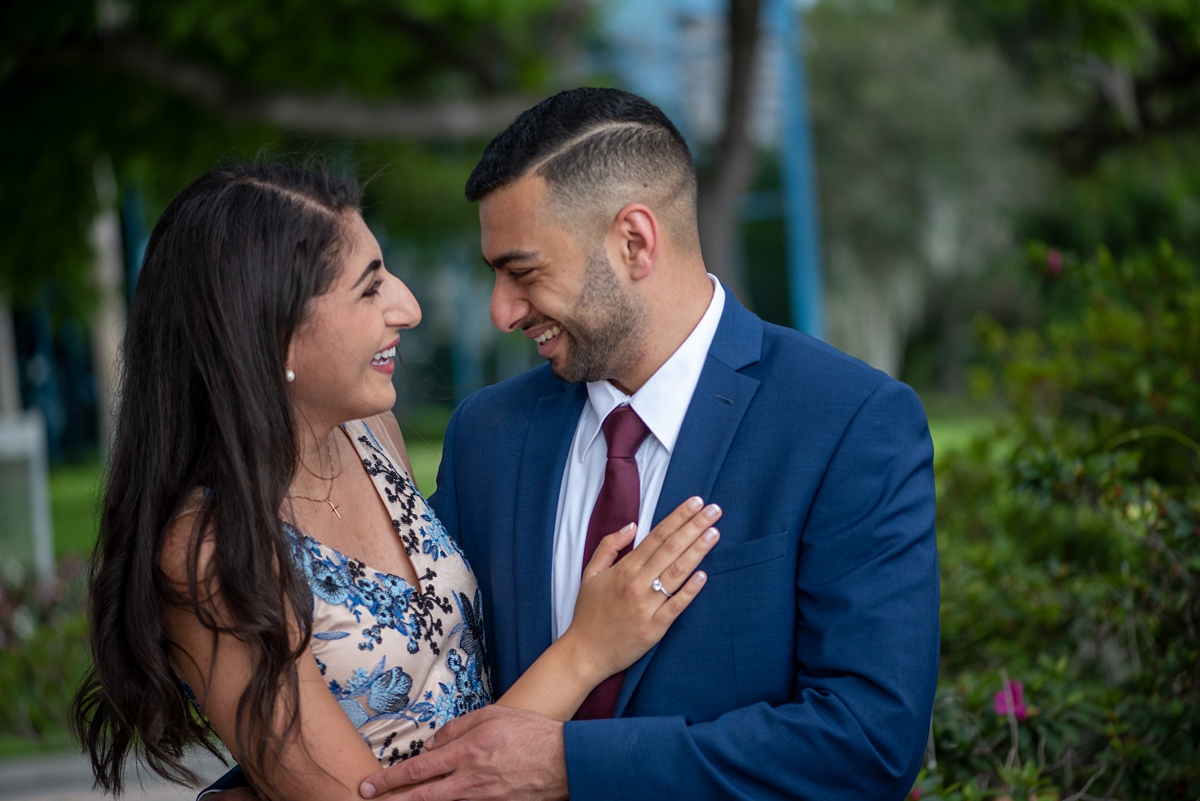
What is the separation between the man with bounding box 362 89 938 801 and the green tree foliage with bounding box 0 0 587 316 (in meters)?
5.40

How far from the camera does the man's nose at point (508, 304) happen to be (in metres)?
2.55

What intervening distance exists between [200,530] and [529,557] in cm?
66

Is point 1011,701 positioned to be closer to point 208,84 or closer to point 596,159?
point 596,159

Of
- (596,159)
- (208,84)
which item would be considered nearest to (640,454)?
(596,159)

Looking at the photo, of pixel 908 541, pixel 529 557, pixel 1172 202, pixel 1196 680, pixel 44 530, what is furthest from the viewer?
pixel 1172 202

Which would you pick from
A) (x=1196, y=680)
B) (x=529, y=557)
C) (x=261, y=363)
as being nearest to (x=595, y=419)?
(x=529, y=557)

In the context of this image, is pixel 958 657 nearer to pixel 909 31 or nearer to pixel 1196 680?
pixel 1196 680

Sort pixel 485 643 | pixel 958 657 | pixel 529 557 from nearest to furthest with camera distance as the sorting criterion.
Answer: pixel 529 557 < pixel 485 643 < pixel 958 657

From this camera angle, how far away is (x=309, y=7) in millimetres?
9344

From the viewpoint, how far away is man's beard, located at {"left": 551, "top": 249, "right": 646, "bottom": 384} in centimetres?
251

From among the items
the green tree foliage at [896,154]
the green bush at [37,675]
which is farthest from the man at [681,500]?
the green tree foliage at [896,154]

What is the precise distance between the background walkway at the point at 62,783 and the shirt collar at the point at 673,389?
3.49 m

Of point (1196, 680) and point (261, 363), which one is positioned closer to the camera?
point (261, 363)

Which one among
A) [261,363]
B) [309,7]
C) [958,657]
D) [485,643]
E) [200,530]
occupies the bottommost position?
[958,657]
